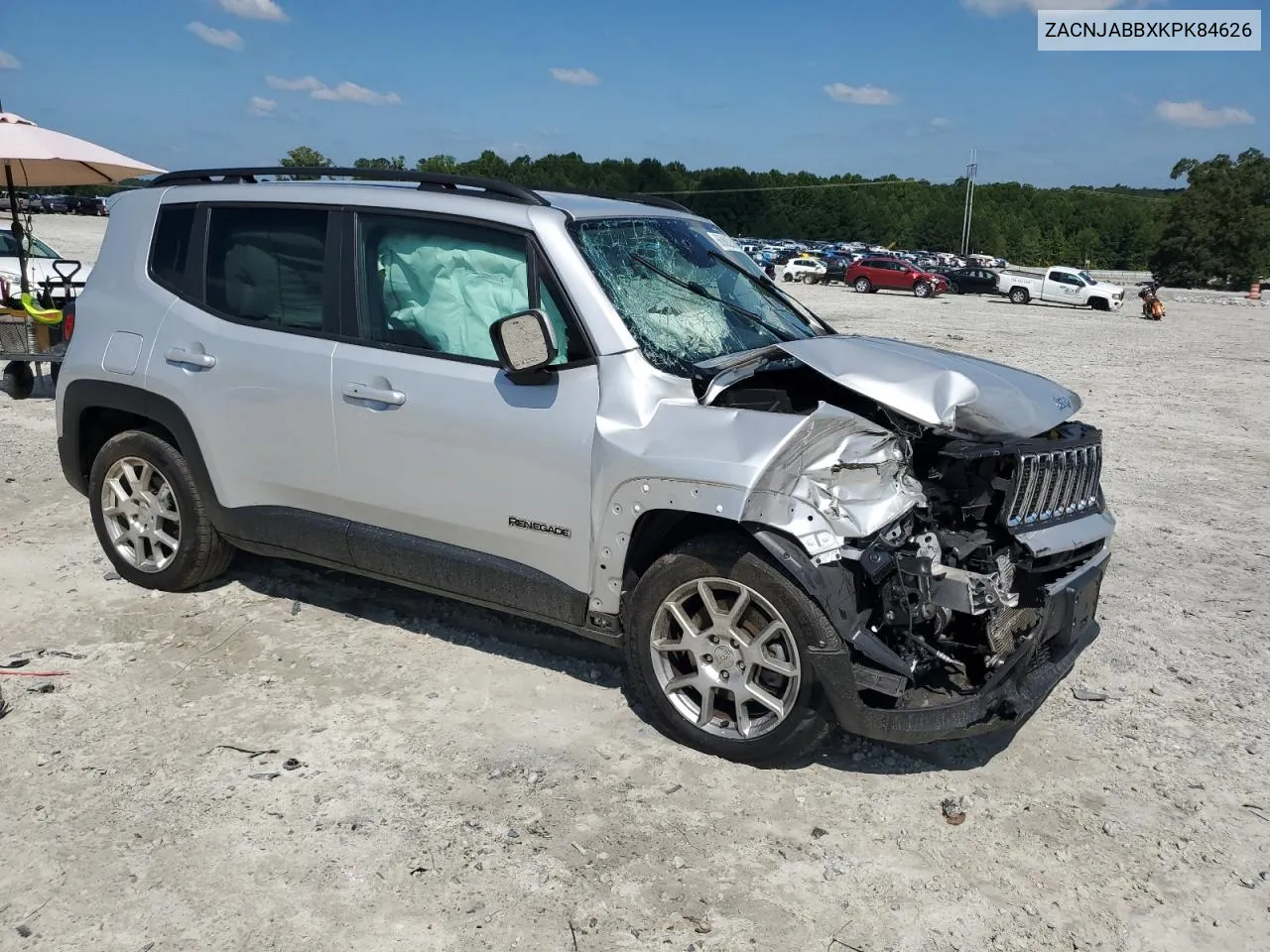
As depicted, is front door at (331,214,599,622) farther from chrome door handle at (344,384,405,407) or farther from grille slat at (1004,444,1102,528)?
grille slat at (1004,444,1102,528)

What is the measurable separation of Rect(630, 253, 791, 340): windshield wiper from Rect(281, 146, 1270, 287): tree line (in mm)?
64975

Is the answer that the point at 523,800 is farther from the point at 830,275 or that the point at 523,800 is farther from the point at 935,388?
the point at 830,275

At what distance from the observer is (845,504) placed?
3.54m

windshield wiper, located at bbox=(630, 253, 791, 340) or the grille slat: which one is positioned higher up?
windshield wiper, located at bbox=(630, 253, 791, 340)

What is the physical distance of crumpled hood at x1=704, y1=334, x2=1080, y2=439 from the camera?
3666 millimetres

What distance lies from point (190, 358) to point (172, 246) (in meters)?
0.62

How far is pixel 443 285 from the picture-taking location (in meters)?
4.34

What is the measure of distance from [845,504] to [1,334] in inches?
414

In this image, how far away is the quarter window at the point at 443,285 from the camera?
4156mm

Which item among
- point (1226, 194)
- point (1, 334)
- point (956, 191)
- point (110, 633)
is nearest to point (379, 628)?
point (110, 633)

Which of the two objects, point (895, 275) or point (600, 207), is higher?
point (600, 207)

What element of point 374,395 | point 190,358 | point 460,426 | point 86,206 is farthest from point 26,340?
point 86,206

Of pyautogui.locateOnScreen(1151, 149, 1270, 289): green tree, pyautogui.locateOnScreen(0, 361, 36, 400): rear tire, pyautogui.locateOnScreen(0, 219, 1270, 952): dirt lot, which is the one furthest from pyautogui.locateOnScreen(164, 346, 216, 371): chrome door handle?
pyautogui.locateOnScreen(1151, 149, 1270, 289): green tree

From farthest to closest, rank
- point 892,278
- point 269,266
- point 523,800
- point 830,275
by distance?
point 830,275
point 892,278
point 269,266
point 523,800
